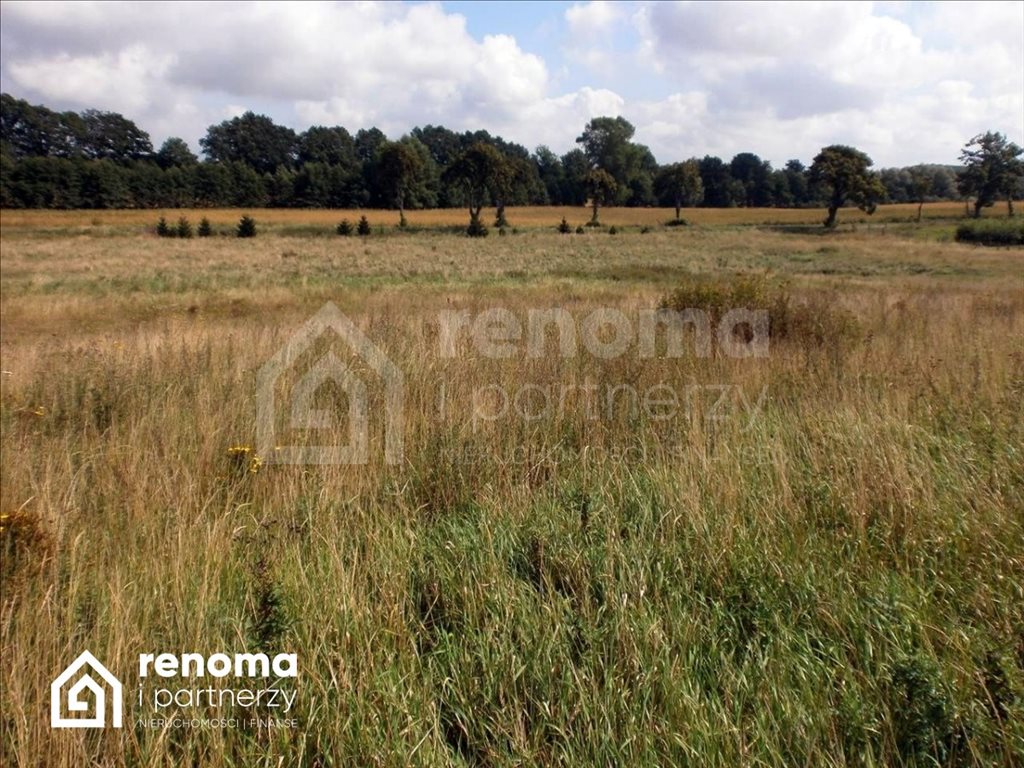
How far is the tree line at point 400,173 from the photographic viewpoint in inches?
2677

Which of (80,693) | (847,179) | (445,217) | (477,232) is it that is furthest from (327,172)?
(80,693)

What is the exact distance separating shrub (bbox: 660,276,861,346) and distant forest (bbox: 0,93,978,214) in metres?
59.9

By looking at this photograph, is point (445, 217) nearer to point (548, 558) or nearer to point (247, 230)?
point (247, 230)

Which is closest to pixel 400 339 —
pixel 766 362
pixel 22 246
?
pixel 766 362

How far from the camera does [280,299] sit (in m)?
15.1

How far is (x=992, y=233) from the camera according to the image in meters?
45.1

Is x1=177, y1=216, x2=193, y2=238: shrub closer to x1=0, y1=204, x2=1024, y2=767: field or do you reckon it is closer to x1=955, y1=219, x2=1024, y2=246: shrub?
x1=0, y1=204, x2=1024, y2=767: field

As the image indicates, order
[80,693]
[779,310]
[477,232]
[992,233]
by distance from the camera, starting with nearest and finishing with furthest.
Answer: [80,693] → [779,310] → [992,233] → [477,232]

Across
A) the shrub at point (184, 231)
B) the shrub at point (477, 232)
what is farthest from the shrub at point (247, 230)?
the shrub at point (477, 232)

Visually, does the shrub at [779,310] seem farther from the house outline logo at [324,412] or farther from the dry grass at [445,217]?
the dry grass at [445,217]

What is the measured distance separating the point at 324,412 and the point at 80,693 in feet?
8.63

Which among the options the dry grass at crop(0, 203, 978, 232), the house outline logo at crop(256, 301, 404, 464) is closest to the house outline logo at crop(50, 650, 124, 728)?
the house outline logo at crop(256, 301, 404, 464)

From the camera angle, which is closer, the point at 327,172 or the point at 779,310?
the point at 779,310

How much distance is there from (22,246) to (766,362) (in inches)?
1886
